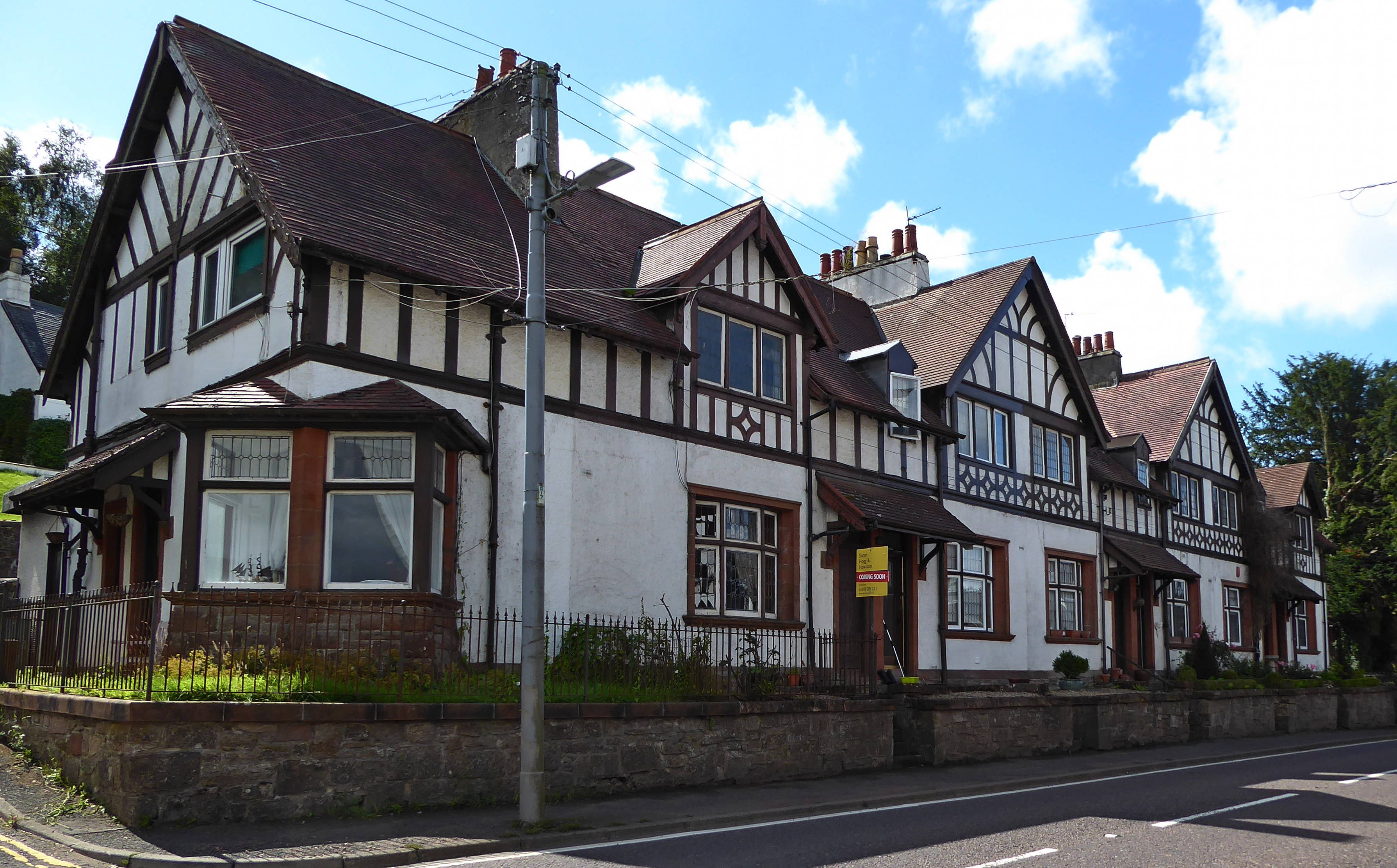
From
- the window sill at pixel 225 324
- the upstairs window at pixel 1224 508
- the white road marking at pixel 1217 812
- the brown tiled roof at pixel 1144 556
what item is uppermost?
the window sill at pixel 225 324

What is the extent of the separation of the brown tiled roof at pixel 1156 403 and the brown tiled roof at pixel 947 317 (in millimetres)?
8995

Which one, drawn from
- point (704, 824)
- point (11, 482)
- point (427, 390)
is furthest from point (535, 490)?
point (11, 482)

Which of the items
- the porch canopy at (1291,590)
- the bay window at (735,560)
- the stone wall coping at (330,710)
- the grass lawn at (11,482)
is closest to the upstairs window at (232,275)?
the stone wall coping at (330,710)

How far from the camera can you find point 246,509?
44.4 ft

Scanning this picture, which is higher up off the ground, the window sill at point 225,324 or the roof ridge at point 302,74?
the roof ridge at point 302,74

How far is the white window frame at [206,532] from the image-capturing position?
43.4 feet

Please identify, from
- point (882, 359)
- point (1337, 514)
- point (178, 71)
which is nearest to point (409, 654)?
point (178, 71)

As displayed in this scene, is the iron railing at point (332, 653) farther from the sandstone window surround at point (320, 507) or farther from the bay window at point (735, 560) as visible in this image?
the bay window at point (735, 560)

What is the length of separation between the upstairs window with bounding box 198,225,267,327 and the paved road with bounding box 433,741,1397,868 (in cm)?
900

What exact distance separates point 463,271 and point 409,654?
17.8 ft

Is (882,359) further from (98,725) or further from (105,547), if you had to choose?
(98,725)

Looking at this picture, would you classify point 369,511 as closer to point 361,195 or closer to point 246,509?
point 246,509

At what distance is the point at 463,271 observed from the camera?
15.7 metres

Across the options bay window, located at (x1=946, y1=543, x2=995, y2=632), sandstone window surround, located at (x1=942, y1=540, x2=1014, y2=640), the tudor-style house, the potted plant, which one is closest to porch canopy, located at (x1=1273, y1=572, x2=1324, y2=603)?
the potted plant
